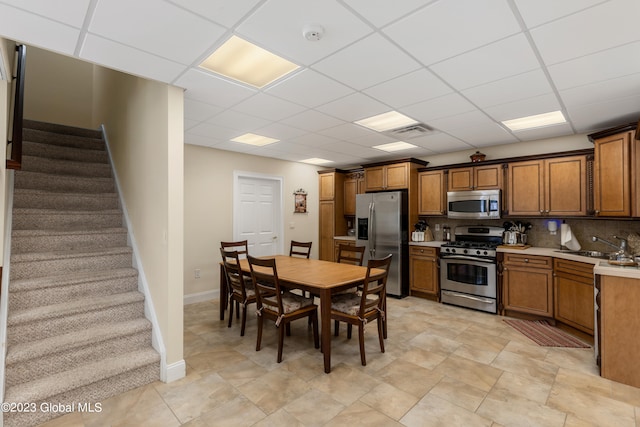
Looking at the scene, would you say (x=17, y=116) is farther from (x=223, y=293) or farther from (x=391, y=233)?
(x=391, y=233)

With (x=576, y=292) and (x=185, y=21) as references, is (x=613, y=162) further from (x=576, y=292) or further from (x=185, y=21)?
(x=185, y=21)

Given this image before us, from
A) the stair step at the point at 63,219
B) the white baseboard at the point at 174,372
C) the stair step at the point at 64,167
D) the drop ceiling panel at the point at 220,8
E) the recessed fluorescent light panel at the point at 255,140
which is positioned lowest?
the white baseboard at the point at 174,372

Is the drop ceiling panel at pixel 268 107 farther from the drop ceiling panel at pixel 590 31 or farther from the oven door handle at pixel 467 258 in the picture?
the oven door handle at pixel 467 258

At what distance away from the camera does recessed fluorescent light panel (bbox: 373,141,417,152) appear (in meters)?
4.67

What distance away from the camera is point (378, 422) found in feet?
6.75

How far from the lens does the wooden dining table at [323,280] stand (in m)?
2.73

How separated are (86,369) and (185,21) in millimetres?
2598

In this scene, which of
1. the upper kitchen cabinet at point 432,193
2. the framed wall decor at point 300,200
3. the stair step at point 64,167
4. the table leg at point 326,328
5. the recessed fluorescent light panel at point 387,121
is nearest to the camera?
the table leg at point 326,328

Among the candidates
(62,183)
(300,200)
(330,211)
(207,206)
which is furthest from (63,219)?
(330,211)

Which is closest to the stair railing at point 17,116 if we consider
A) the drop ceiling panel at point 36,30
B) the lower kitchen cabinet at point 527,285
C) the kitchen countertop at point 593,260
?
the drop ceiling panel at point 36,30

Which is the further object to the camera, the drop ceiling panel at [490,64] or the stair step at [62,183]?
the stair step at [62,183]

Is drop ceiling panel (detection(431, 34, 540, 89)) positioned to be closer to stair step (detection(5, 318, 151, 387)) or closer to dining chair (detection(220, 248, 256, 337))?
dining chair (detection(220, 248, 256, 337))

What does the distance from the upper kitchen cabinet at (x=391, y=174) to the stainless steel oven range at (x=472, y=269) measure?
50.9 inches

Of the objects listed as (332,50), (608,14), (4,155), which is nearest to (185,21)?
(332,50)
